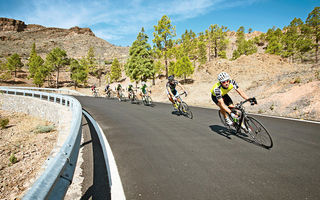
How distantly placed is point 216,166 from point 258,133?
2223mm

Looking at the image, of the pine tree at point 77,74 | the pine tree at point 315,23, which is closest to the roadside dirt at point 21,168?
the pine tree at point 77,74

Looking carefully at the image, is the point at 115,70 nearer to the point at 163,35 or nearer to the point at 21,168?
the point at 163,35

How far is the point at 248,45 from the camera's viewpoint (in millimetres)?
55375

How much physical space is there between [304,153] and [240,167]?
194 centimetres

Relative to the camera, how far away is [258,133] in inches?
190

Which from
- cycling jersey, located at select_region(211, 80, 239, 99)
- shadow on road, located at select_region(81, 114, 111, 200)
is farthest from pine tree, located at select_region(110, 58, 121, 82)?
shadow on road, located at select_region(81, 114, 111, 200)

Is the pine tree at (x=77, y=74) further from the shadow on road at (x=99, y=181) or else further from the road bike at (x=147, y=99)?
the shadow on road at (x=99, y=181)

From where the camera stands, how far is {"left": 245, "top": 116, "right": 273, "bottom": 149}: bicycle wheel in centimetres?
452

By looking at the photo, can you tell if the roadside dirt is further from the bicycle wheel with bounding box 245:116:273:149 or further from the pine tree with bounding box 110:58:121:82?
the pine tree with bounding box 110:58:121:82

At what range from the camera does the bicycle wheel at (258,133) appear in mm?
4523

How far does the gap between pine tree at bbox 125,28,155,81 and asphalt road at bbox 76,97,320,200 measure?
30.0m

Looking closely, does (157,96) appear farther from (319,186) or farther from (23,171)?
(319,186)

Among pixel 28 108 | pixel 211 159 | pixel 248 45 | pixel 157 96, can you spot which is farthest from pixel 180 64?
pixel 248 45

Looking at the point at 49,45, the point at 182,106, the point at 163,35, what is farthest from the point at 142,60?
the point at 49,45
